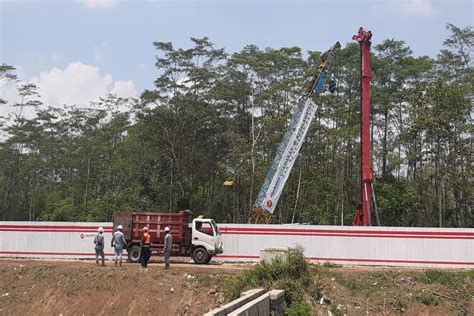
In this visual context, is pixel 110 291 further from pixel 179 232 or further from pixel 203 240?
pixel 203 240

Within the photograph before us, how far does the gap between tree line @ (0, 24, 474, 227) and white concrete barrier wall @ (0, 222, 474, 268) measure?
51.2 ft

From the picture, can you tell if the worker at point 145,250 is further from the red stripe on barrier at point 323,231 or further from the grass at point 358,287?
the red stripe on barrier at point 323,231

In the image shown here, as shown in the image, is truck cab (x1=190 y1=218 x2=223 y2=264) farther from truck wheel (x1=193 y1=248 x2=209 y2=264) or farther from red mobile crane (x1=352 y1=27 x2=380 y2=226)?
red mobile crane (x1=352 y1=27 x2=380 y2=226)

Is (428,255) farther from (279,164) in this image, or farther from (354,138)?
(354,138)

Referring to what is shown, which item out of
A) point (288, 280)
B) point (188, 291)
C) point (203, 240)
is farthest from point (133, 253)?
point (288, 280)

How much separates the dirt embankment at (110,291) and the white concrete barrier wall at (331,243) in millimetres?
3365

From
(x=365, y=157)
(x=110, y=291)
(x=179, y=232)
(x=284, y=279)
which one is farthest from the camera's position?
(x=365, y=157)

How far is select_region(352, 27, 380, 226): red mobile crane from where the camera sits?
24656 mm

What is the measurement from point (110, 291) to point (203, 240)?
Result: 5.13 m

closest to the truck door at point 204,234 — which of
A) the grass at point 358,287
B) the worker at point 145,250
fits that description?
the worker at point 145,250

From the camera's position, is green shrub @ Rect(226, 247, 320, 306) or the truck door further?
the truck door

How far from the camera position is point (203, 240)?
74.9ft

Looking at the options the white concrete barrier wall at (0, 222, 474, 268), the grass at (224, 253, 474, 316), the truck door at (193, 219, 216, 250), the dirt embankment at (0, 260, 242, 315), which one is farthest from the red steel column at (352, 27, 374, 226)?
the dirt embankment at (0, 260, 242, 315)

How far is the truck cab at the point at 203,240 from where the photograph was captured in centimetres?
2273
